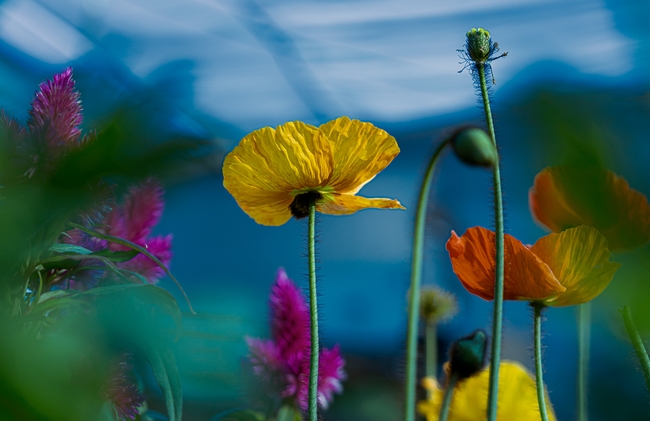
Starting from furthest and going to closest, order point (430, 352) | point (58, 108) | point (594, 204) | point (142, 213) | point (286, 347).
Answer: point (430, 352), point (286, 347), point (142, 213), point (58, 108), point (594, 204)

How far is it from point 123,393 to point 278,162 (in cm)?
13

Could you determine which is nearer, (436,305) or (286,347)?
(286,347)

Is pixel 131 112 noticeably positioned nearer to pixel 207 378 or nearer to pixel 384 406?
pixel 207 378

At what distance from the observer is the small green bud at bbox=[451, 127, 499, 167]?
185 millimetres

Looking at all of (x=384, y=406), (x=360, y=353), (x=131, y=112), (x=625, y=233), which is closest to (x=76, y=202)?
(x=131, y=112)

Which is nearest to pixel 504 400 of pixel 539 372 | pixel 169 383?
pixel 539 372

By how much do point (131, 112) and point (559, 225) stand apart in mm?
256

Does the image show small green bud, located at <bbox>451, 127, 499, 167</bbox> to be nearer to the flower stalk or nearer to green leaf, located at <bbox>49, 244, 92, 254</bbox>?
the flower stalk

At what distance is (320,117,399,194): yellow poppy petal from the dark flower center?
0.02 metres

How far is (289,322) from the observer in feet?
1.36

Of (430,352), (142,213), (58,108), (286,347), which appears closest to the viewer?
(58,108)

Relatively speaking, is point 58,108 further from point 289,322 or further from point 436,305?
point 436,305

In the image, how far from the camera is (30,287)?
28 centimetres

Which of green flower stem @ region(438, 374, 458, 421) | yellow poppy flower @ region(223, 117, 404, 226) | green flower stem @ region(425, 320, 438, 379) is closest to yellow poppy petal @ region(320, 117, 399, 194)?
yellow poppy flower @ region(223, 117, 404, 226)
